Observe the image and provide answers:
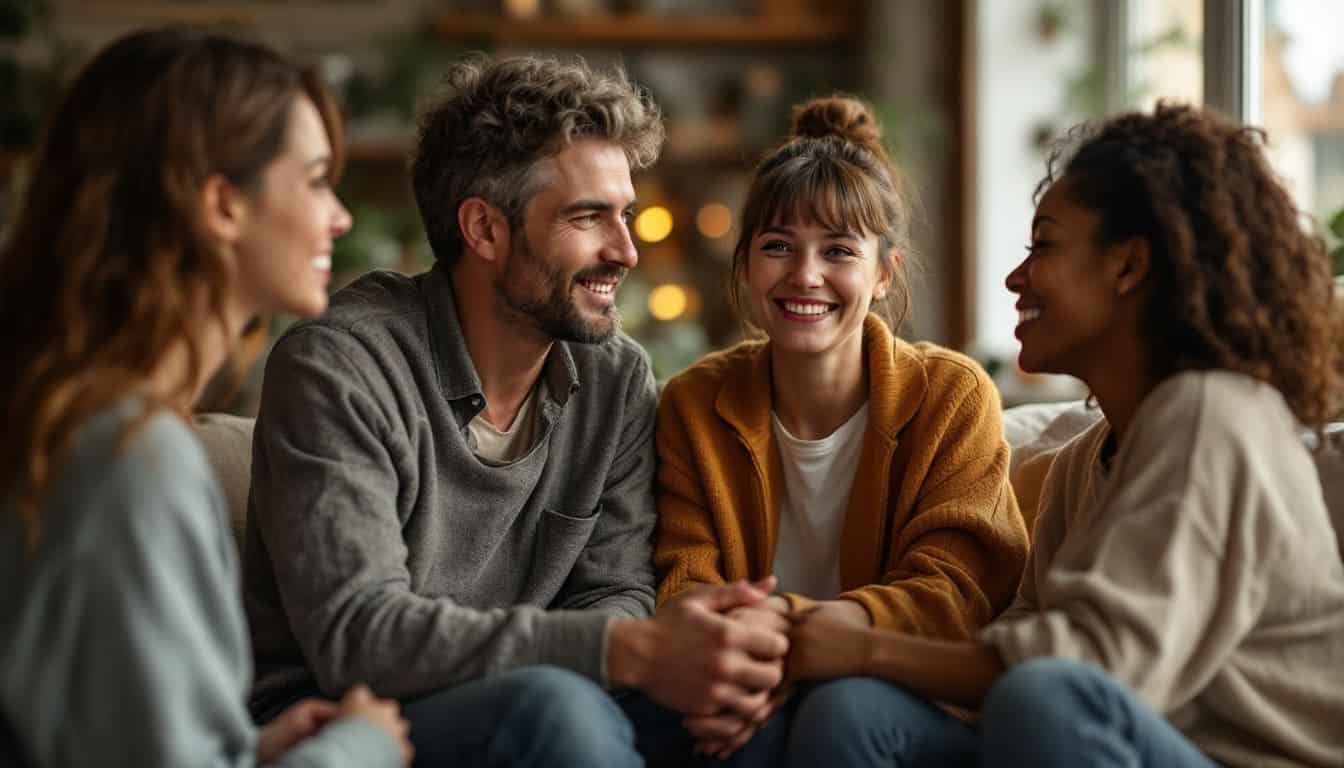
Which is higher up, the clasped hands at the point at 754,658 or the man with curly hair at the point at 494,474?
the man with curly hair at the point at 494,474

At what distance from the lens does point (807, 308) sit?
209 centimetres

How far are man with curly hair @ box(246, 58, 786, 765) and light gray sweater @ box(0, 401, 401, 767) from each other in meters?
0.43

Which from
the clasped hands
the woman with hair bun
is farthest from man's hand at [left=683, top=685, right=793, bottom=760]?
the woman with hair bun


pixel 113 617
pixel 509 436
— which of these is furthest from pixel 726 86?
pixel 113 617

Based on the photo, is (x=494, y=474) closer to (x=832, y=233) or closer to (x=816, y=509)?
(x=816, y=509)

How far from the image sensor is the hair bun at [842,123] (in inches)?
87.4

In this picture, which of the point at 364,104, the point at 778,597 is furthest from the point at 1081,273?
the point at 364,104

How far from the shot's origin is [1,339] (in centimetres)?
135

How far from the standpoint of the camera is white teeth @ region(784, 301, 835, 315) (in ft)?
6.85

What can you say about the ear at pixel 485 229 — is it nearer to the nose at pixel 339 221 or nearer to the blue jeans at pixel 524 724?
the nose at pixel 339 221

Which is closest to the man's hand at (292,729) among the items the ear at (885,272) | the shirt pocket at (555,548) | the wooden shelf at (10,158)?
the shirt pocket at (555,548)

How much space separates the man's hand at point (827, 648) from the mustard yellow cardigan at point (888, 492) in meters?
0.13

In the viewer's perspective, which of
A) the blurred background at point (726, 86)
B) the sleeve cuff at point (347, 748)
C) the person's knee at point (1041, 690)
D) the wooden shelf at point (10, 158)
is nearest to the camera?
the sleeve cuff at point (347, 748)

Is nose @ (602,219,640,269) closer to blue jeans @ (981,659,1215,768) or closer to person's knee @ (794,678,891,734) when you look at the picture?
person's knee @ (794,678,891,734)
